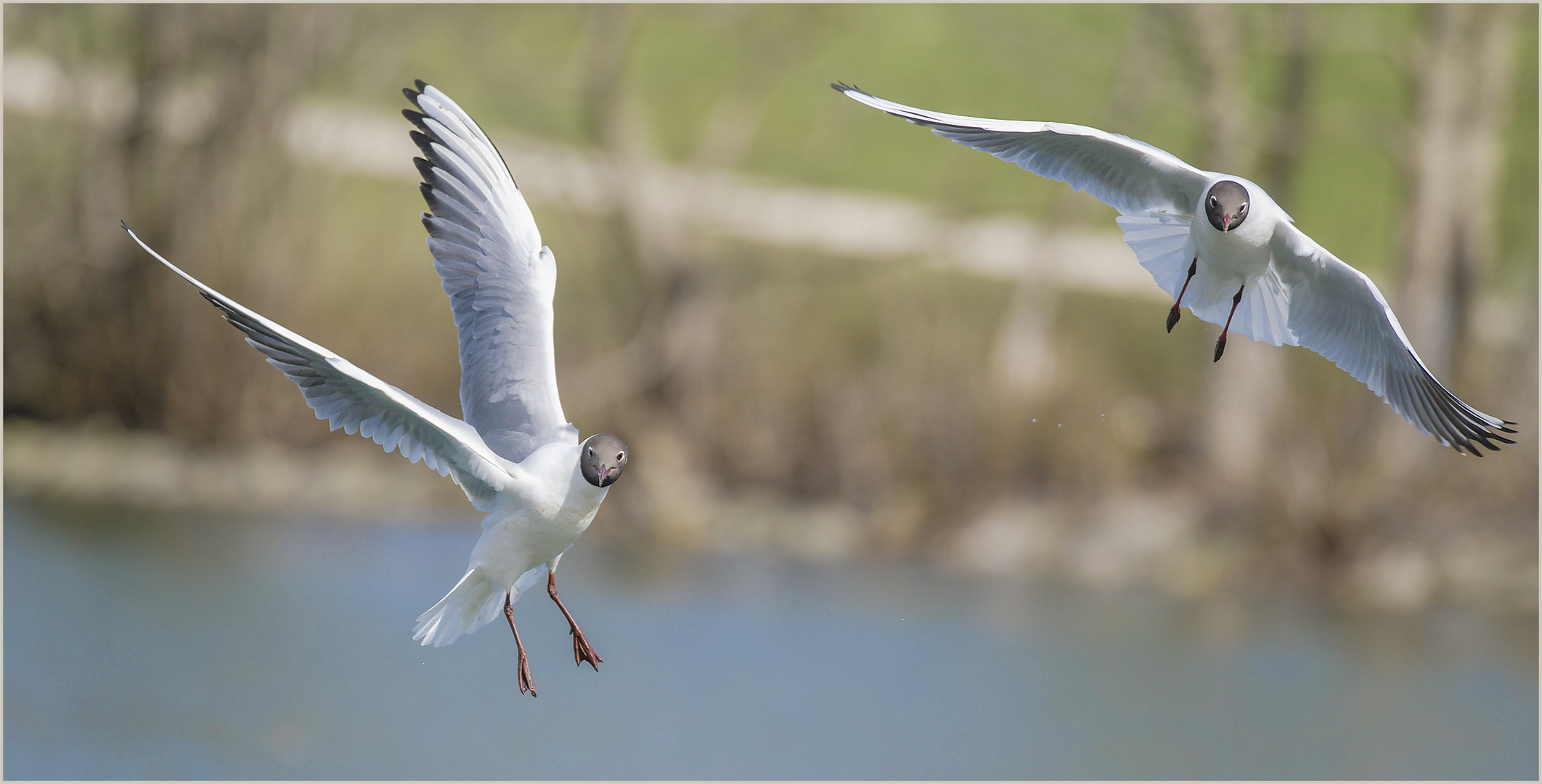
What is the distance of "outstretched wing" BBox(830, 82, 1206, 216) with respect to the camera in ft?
13.3

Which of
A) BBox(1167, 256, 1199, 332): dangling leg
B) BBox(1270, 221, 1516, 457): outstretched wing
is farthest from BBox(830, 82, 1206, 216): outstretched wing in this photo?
BBox(1270, 221, 1516, 457): outstretched wing

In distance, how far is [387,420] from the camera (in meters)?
3.79

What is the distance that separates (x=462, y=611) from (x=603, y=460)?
0.74 m

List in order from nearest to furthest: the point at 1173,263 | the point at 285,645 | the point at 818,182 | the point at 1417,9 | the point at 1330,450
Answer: the point at 1173,263, the point at 285,645, the point at 1330,450, the point at 1417,9, the point at 818,182

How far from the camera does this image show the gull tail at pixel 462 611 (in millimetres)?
3771

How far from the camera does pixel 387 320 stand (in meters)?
13.9

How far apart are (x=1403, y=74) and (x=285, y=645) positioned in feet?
35.8

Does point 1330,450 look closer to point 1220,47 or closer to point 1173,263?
point 1220,47

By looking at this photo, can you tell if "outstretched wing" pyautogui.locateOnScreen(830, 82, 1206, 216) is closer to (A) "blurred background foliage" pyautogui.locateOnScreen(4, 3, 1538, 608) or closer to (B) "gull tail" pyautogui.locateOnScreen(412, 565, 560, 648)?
(B) "gull tail" pyautogui.locateOnScreen(412, 565, 560, 648)

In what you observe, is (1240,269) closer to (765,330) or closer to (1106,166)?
(1106,166)

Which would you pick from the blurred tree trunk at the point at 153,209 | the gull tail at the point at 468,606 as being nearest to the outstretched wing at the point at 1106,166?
the gull tail at the point at 468,606

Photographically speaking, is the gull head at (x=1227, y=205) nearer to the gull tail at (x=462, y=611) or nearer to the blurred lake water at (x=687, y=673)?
the gull tail at (x=462, y=611)

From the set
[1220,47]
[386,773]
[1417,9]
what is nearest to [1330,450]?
[1220,47]

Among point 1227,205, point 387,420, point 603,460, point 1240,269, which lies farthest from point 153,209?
point 1227,205
